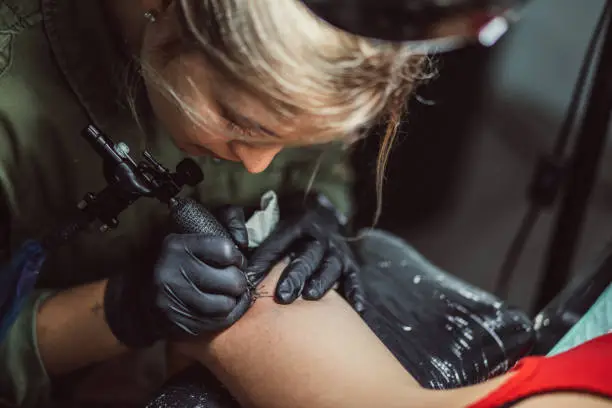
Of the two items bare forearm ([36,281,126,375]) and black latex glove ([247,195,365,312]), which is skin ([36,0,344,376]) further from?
black latex glove ([247,195,365,312])

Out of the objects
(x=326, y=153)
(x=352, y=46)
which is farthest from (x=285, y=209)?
(x=352, y=46)

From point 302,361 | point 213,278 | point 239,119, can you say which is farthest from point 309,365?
point 239,119

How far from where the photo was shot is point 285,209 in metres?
0.97

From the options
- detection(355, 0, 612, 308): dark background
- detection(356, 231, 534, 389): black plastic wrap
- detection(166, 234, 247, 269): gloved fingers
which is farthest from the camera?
detection(355, 0, 612, 308): dark background

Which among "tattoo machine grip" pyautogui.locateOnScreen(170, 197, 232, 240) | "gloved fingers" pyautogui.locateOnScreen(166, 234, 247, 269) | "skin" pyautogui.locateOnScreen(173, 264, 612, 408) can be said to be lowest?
"skin" pyautogui.locateOnScreen(173, 264, 612, 408)

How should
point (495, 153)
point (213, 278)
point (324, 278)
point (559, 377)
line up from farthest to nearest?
point (495, 153) → point (324, 278) → point (213, 278) → point (559, 377)

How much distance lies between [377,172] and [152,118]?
27 centimetres

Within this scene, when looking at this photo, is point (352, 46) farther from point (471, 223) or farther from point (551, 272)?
point (471, 223)

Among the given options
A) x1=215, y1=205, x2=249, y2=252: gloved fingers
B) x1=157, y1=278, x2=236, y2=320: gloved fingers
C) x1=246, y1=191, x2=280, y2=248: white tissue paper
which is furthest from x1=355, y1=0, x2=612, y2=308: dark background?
x1=157, y1=278, x2=236, y2=320: gloved fingers

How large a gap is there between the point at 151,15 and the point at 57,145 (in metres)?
0.20

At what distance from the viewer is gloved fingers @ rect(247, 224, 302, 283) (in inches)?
31.8

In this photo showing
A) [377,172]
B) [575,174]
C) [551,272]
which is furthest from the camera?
[551,272]

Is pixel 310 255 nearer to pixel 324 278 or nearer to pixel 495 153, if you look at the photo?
pixel 324 278

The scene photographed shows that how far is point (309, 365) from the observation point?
2.33 feet
